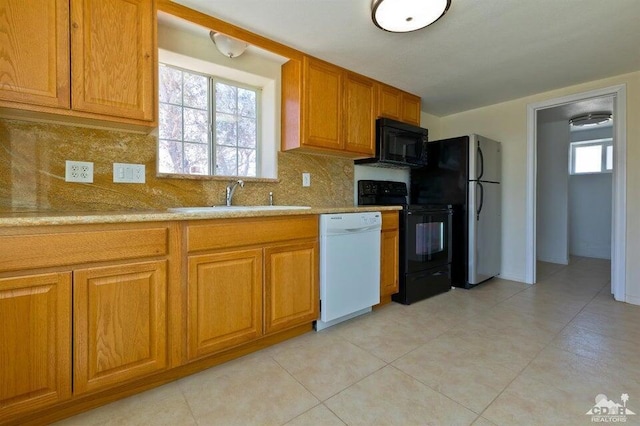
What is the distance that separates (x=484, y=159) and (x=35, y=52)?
359cm

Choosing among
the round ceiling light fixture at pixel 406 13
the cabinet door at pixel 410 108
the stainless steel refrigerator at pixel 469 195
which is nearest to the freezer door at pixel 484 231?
the stainless steel refrigerator at pixel 469 195

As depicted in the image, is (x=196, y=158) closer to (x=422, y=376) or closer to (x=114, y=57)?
(x=114, y=57)

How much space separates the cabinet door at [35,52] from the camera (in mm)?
1314

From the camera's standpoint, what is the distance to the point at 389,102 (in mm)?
2963

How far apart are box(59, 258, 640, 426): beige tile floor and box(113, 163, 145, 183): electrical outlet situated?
1.19 meters

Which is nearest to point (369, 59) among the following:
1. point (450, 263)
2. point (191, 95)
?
point (191, 95)

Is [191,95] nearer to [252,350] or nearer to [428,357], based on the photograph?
[252,350]

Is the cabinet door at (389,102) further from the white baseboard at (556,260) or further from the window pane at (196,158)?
the white baseboard at (556,260)

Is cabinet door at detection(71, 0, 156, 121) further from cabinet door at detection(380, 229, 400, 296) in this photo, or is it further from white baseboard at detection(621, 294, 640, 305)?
white baseboard at detection(621, 294, 640, 305)

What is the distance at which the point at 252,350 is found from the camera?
1840 mm

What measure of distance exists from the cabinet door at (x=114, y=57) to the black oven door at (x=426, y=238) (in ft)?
7.03

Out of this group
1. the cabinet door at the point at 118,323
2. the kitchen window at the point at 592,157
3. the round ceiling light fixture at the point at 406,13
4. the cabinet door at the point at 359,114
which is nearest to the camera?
the cabinet door at the point at 118,323

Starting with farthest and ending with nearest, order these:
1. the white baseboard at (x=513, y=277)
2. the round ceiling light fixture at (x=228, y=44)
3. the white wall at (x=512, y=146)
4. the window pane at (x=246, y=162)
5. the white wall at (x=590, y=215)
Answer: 1. the white wall at (x=590, y=215)
2. the white baseboard at (x=513, y=277)
3. the white wall at (x=512, y=146)
4. the window pane at (x=246, y=162)
5. the round ceiling light fixture at (x=228, y=44)

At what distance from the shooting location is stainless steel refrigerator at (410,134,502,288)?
312 cm
